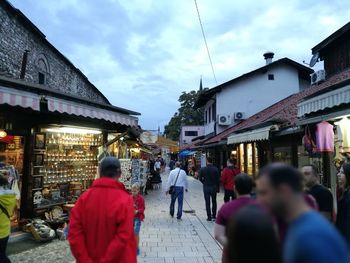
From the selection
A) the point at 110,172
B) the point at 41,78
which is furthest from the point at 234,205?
the point at 41,78

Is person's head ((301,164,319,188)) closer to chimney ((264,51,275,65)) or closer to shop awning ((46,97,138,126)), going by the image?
shop awning ((46,97,138,126))

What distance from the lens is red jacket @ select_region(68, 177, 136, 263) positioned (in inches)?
123

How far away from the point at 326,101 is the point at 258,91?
1604 centimetres

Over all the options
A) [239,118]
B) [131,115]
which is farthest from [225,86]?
[131,115]

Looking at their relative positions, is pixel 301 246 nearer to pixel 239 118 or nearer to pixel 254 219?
pixel 254 219

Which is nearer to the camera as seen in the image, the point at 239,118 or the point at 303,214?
the point at 303,214

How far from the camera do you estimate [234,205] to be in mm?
3367

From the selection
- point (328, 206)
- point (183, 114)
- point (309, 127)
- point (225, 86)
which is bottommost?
point (328, 206)

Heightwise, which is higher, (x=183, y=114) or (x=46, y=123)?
(x=183, y=114)

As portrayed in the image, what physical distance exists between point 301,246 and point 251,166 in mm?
15381

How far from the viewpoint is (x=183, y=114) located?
63.9 m

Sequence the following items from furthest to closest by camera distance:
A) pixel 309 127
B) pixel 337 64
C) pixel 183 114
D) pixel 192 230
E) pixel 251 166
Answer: pixel 183 114, pixel 251 166, pixel 337 64, pixel 192 230, pixel 309 127

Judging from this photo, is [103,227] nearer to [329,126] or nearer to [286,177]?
[286,177]

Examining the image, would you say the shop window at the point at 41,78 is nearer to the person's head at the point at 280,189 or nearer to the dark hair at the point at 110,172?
the dark hair at the point at 110,172
